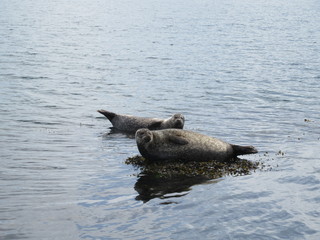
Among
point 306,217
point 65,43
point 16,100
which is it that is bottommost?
point 306,217

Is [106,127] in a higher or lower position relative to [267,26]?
lower

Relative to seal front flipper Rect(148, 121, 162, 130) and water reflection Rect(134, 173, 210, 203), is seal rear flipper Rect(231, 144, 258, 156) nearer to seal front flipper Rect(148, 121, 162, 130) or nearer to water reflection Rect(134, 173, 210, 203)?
water reflection Rect(134, 173, 210, 203)

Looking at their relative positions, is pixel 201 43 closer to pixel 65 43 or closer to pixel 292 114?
pixel 65 43

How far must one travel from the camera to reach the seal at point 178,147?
33.9 ft

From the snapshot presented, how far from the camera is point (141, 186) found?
9.12 metres

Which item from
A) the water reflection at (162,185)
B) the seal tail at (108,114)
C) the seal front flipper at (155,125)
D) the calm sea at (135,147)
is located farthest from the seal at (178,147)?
the seal tail at (108,114)

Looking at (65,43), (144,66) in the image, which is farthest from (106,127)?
(65,43)

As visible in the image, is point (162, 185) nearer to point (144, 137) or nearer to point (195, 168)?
point (195, 168)

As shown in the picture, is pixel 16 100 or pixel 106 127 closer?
pixel 106 127

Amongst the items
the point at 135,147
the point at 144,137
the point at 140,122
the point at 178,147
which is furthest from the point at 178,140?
the point at 140,122

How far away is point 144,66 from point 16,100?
13.2 metres

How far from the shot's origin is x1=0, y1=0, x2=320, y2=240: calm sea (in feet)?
25.0

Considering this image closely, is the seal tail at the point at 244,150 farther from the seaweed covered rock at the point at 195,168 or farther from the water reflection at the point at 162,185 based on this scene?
the water reflection at the point at 162,185

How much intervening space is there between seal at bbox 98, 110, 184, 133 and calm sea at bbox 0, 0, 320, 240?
1.35 ft
